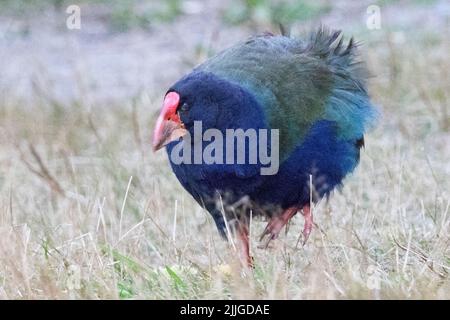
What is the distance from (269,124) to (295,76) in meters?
0.32

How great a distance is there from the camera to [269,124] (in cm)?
403

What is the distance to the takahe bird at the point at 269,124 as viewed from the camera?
400cm

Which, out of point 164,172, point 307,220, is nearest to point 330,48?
point 307,220

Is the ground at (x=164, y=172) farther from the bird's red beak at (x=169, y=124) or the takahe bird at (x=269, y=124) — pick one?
the bird's red beak at (x=169, y=124)

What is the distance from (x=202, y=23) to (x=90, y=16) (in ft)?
3.35

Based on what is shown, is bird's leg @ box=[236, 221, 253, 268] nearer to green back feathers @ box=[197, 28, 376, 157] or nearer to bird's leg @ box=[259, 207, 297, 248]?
bird's leg @ box=[259, 207, 297, 248]

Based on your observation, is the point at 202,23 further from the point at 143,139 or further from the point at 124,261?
the point at 124,261

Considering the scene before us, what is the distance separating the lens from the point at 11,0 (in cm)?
936

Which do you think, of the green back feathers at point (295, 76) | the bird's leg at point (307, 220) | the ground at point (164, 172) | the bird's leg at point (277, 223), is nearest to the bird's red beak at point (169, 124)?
the green back feathers at point (295, 76)

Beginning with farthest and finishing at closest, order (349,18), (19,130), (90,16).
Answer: (90,16) < (349,18) < (19,130)

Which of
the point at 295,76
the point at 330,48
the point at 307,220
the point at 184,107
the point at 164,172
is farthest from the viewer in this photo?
the point at 164,172

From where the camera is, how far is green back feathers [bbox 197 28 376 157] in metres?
4.11

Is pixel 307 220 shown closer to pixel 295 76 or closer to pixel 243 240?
pixel 243 240
